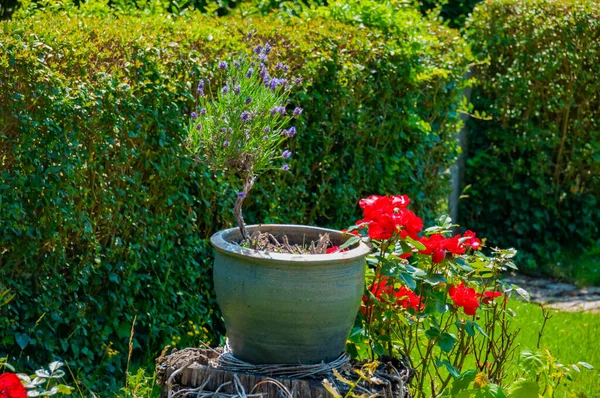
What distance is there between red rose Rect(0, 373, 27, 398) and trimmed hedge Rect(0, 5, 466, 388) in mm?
1342

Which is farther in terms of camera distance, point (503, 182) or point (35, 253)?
point (503, 182)

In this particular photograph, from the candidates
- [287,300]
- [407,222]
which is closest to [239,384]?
[287,300]

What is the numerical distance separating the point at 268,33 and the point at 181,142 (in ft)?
3.81

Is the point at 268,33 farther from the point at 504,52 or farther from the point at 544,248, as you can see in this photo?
the point at 544,248

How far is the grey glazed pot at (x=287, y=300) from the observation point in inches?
122

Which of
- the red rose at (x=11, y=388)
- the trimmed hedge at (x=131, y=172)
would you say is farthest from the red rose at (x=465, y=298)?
the red rose at (x=11, y=388)

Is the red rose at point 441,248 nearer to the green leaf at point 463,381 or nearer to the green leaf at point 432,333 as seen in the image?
the green leaf at point 432,333

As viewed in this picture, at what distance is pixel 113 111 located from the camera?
12.9 feet

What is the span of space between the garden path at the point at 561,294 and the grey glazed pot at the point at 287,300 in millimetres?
3702

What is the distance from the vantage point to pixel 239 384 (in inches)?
124

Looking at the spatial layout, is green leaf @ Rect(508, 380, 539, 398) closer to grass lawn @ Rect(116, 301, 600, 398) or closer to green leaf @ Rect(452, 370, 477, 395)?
green leaf @ Rect(452, 370, 477, 395)

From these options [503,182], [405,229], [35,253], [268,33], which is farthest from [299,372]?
[503,182]

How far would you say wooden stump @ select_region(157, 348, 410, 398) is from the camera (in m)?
3.11

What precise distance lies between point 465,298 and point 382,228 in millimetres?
455
